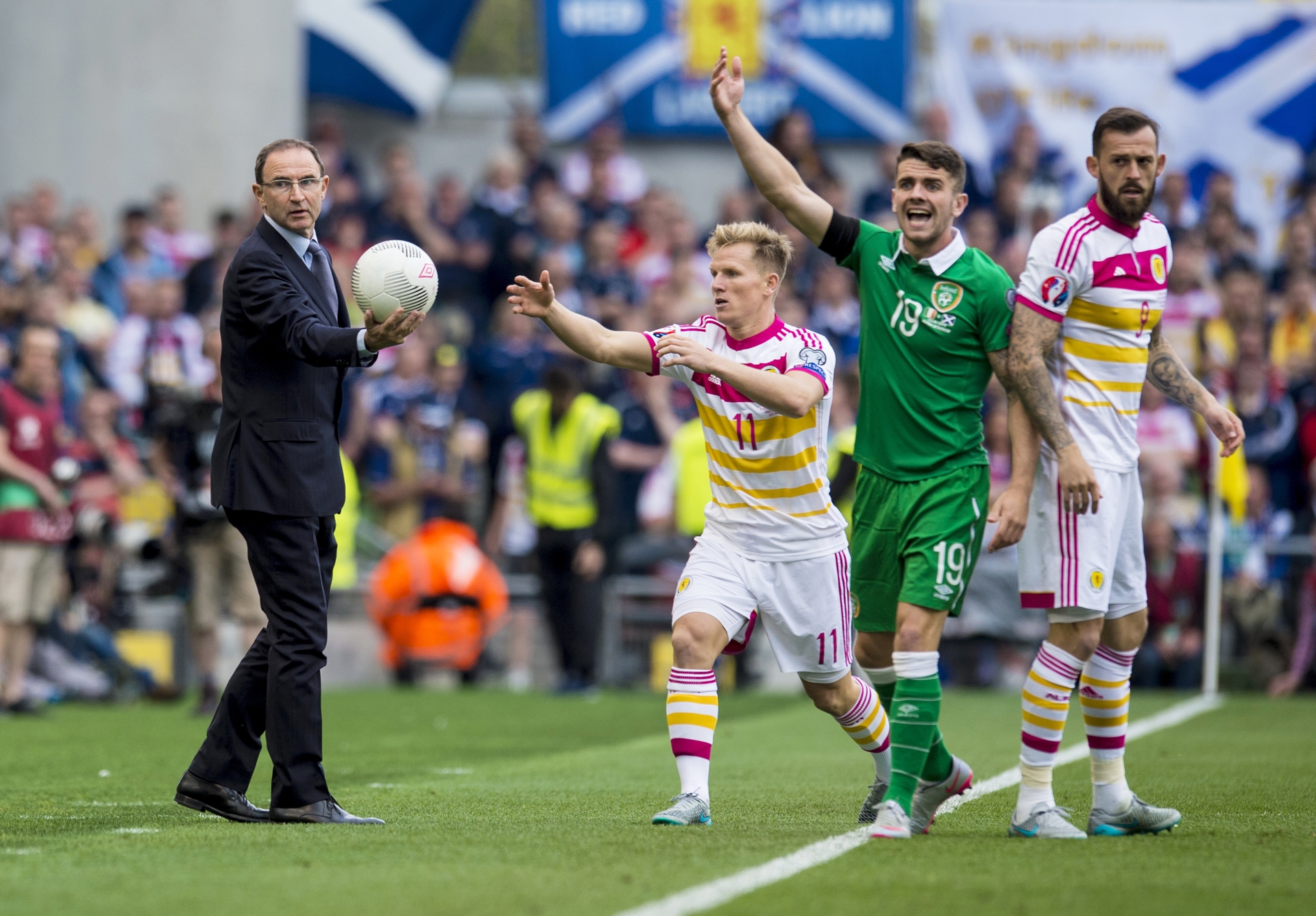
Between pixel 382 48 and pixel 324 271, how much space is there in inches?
604

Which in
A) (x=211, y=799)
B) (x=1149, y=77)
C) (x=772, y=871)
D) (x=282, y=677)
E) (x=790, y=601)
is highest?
(x=1149, y=77)

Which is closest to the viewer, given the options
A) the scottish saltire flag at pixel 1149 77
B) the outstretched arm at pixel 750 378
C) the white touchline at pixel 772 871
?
the white touchline at pixel 772 871

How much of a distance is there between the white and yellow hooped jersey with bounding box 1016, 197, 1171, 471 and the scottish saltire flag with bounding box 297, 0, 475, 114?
16.1m

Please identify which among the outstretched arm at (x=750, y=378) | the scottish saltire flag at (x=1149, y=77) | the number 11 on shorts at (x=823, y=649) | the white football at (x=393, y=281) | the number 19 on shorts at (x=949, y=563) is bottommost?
the number 11 on shorts at (x=823, y=649)

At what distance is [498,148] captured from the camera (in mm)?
21984

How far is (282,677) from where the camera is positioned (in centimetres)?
659

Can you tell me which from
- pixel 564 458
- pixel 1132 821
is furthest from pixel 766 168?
pixel 564 458

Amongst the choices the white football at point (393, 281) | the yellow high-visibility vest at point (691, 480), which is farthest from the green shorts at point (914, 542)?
the yellow high-visibility vest at point (691, 480)

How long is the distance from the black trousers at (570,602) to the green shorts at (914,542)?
26.9ft

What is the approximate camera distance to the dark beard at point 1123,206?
21.0ft

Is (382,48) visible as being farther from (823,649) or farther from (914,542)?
(914,542)

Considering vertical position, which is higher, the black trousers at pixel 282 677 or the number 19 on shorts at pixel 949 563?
the number 19 on shorts at pixel 949 563

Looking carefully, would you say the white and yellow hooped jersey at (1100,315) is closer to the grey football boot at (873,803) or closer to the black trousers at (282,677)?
the grey football boot at (873,803)

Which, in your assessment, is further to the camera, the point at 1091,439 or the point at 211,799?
the point at 211,799
